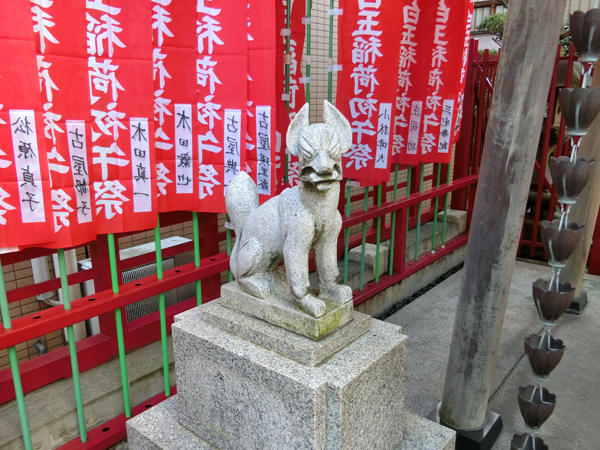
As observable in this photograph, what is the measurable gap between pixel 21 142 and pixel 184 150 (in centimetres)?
94

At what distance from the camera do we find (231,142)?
2.87m

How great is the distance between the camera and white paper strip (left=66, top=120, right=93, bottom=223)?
229 cm

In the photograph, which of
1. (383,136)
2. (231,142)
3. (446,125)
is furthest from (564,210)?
(446,125)

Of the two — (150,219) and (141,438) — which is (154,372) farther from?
(150,219)

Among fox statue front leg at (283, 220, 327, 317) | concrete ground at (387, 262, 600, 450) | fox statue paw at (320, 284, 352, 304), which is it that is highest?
fox statue front leg at (283, 220, 327, 317)

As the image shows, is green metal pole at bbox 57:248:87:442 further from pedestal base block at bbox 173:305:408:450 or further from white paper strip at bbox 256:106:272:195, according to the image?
white paper strip at bbox 256:106:272:195

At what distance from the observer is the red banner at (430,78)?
4516mm

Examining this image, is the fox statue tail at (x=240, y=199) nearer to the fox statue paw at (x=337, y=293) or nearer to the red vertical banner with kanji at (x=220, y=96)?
the red vertical banner with kanji at (x=220, y=96)

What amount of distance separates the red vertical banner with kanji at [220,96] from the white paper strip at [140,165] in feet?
1.23

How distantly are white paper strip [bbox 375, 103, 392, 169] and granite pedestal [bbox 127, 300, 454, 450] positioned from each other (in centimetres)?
184

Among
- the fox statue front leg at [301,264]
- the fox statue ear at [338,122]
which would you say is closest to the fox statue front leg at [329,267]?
the fox statue front leg at [301,264]

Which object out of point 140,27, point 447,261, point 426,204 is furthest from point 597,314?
point 140,27

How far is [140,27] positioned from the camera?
7.84ft

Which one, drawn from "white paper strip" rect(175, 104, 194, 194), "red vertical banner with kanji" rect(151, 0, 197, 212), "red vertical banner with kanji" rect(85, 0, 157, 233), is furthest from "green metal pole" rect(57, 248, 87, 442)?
"white paper strip" rect(175, 104, 194, 194)
